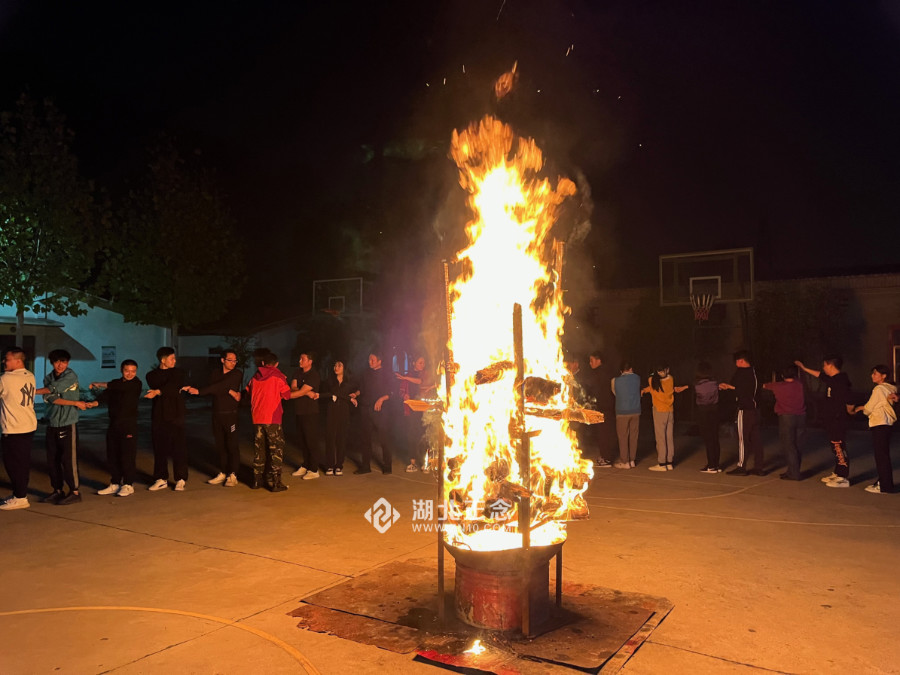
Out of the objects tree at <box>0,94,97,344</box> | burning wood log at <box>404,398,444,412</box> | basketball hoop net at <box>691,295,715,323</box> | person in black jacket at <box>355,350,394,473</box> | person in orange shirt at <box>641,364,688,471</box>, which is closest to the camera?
burning wood log at <box>404,398,444,412</box>

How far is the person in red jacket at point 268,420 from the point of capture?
28.8ft

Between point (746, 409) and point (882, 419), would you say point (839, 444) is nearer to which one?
point (882, 419)

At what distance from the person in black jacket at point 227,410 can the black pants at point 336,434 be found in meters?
1.44

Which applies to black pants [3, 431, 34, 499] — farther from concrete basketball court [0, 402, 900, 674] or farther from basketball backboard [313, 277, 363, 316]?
basketball backboard [313, 277, 363, 316]

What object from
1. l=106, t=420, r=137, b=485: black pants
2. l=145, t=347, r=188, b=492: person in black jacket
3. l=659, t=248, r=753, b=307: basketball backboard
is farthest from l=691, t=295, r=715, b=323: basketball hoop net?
l=106, t=420, r=137, b=485: black pants

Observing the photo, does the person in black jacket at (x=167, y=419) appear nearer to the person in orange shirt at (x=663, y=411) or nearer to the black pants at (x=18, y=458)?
the black pants at (x=18, y=458)

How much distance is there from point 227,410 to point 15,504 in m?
2.65

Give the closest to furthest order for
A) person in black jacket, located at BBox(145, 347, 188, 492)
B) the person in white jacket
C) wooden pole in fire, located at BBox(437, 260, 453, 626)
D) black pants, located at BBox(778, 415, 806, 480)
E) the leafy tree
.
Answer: wooden pole in fire, located at BBox(437, 260, 453, 626) < the person in white jacket < person in black jacket, located at BBox(145, 347, 188, 492) < black pants, located at BBox(778, 415, 806, 480) < the leafy tree

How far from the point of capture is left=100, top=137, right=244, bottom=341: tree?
22328mm

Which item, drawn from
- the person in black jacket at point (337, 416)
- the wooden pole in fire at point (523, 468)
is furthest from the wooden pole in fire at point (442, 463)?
the person in black jacket at point (337, 416)

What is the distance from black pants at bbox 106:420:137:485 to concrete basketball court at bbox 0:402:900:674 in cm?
33

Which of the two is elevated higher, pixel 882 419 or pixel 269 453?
pixel 882 419

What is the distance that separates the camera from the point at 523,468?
425 centimetres

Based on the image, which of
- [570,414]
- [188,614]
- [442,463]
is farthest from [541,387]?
[188,614]
